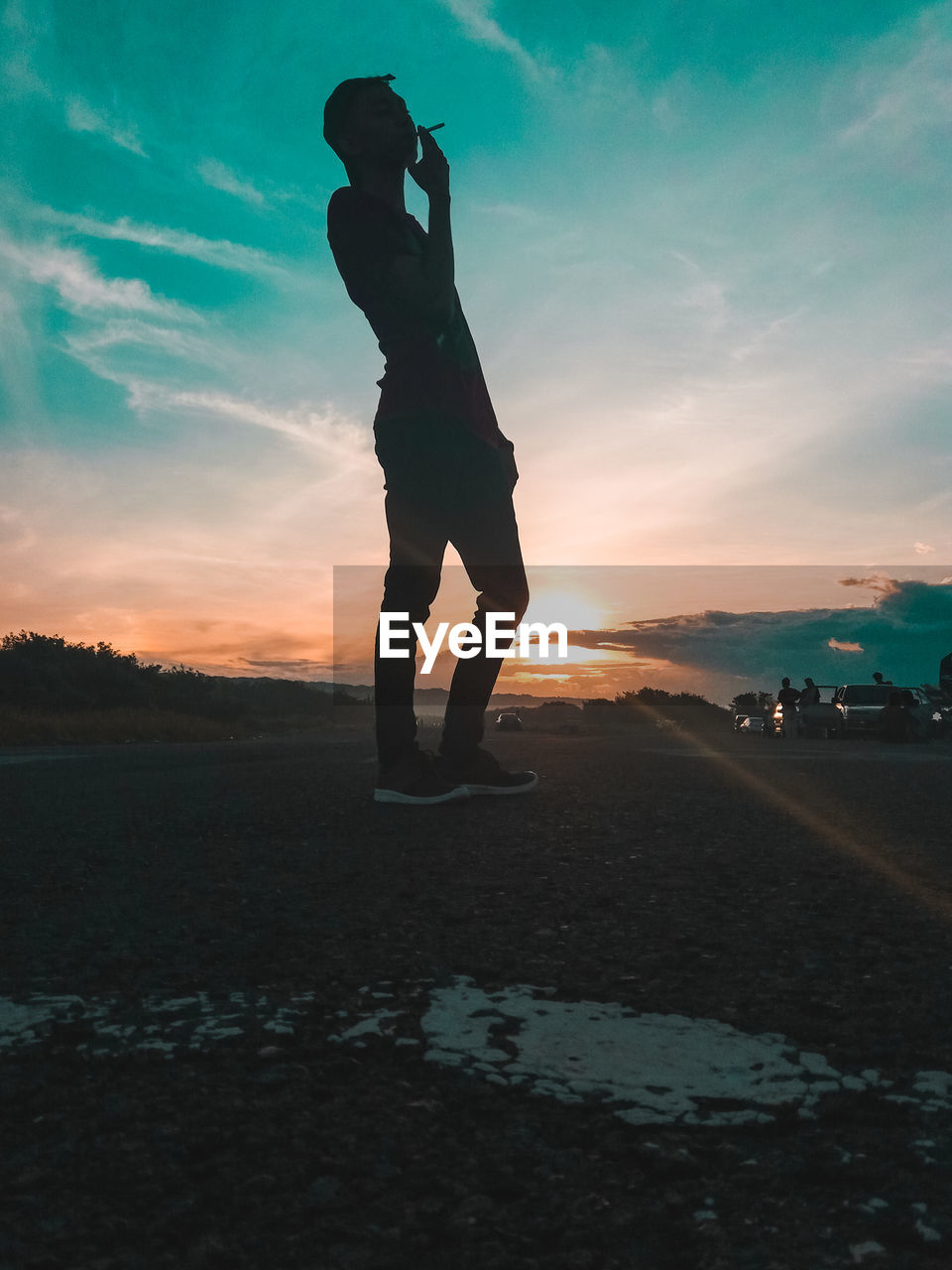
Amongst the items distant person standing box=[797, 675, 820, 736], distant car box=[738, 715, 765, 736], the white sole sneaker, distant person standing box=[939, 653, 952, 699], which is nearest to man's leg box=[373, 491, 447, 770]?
the white sole sneaker

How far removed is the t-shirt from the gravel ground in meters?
1.88

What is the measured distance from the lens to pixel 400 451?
15.6 feet

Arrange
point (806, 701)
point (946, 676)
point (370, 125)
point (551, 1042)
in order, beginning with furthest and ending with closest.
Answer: point (946, 676) → point (806, 701) → point (370, 125) → point (551, 1042)

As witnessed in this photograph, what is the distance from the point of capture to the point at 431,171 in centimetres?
454

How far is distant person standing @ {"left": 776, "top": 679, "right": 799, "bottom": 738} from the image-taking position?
91.8 feet

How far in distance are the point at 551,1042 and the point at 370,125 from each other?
439 centimetres

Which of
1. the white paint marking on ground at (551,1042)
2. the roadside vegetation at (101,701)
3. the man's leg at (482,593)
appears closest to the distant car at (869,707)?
the roadside vegetation at (101,701)

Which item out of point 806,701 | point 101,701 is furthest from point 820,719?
point 101,701

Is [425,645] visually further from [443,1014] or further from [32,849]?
[443,1014]

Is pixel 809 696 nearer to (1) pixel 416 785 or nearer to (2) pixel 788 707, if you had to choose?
(2) pixel 788 707

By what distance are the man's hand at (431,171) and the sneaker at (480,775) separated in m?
2.54

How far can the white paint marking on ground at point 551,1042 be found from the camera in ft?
4.55

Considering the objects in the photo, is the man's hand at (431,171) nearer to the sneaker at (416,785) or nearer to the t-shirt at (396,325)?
the t-shirt at (396,325)

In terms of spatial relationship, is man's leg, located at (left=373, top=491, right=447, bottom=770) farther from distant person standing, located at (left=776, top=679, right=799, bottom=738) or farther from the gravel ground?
distant person standing, located at (left=776, top=679, right=799, bottom=738)
